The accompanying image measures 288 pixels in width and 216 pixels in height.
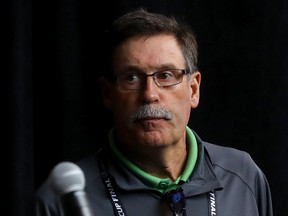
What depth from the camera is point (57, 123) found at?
1676 mm

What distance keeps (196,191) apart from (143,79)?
11.5 inches

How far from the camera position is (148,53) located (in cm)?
138

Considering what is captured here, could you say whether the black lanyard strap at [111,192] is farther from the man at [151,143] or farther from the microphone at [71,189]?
the microphone at [71,189]

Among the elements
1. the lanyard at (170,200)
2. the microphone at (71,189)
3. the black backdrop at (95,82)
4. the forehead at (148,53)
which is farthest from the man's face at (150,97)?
the microphone at (71,189)

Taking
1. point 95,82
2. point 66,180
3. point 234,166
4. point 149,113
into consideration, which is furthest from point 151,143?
point 66,180

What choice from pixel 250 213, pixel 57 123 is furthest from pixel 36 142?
pixel 250 213

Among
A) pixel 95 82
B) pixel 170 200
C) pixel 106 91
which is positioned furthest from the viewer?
pixel 95 82

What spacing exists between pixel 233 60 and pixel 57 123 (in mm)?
583

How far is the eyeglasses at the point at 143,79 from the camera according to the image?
4.54 ft

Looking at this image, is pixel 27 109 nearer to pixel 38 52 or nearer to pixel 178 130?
pixel 38 52

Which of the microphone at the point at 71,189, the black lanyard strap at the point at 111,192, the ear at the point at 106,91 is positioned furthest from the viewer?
the ear at the point at 106,91

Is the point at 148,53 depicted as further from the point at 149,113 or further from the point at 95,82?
the point at 95,82

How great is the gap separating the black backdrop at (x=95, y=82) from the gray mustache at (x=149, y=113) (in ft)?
1.12

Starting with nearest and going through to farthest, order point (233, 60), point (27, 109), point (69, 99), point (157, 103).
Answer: point (157, 103), point (27, 109), point (69, 99), point (233, 60)
